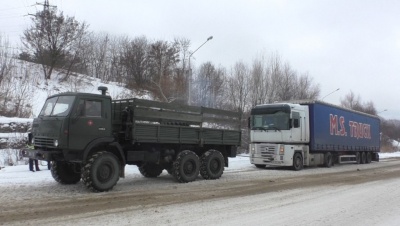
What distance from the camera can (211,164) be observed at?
15023 millimetres

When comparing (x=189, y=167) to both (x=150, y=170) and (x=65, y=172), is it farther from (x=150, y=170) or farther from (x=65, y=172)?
(x=65, y=172)

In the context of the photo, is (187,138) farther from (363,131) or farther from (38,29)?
(38,29)

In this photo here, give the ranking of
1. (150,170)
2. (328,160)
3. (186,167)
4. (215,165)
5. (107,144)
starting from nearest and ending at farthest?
(107,144) < (186,167) < (150,170) < (215,165) < (328,160)

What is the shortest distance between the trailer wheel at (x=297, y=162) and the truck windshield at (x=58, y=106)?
13.2m

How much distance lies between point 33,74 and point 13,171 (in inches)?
1060

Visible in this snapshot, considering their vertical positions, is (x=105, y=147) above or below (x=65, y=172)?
above

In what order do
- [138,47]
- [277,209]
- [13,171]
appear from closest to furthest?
[277,209]
[13,171]
[138,47]

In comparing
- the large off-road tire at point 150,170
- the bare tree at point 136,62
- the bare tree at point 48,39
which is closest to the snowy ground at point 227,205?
the large off-road tire at point 150,170

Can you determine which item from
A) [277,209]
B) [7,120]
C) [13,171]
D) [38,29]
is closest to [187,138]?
[277,209]

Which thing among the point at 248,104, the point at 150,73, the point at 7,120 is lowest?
the point at 7,120

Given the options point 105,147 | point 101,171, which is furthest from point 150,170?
point 101,171

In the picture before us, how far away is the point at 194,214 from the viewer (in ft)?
27.5

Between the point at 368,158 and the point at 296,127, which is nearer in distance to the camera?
the point at 296,127

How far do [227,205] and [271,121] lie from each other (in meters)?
11.9
